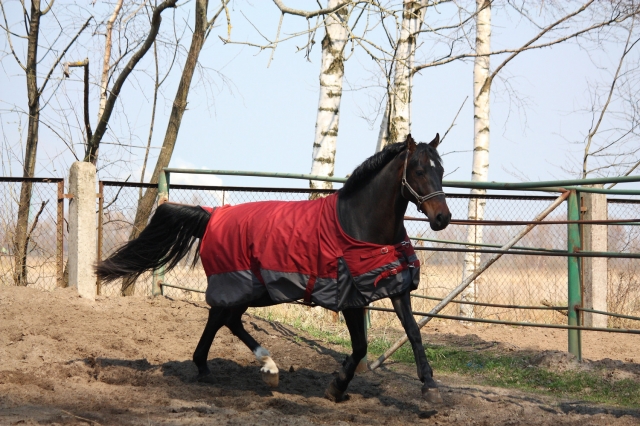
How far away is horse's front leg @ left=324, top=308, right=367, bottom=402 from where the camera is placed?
4.37m

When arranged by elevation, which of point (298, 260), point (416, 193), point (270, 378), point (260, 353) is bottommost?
point (270, 378)

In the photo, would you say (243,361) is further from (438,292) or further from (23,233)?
(438,292)

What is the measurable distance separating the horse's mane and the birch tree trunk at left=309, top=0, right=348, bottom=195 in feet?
13.3

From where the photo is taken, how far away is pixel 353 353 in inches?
173

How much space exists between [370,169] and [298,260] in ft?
2.54

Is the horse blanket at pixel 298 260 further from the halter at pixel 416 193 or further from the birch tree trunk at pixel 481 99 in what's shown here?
the birch tree trunk at pixel 481 99

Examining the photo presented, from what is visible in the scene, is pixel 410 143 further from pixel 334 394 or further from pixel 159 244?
pixel 159 244

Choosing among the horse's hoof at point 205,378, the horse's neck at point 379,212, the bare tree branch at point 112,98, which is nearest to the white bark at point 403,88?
the bare tree branch at point 112,98

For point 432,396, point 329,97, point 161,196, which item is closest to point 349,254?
point 432,396

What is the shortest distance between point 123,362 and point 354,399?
1.96 m

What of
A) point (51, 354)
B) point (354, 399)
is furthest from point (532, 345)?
point (51, 354)

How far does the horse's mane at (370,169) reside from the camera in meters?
4.24

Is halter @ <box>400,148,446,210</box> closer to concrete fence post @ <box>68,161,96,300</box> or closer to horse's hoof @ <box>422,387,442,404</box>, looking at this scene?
horse's hoof @ <box>422,387,442,404</box>

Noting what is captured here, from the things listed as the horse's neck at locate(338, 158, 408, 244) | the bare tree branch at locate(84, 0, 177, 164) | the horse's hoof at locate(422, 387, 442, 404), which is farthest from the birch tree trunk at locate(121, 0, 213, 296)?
the horse's hoof at locate(422, 387, 442, 404)
